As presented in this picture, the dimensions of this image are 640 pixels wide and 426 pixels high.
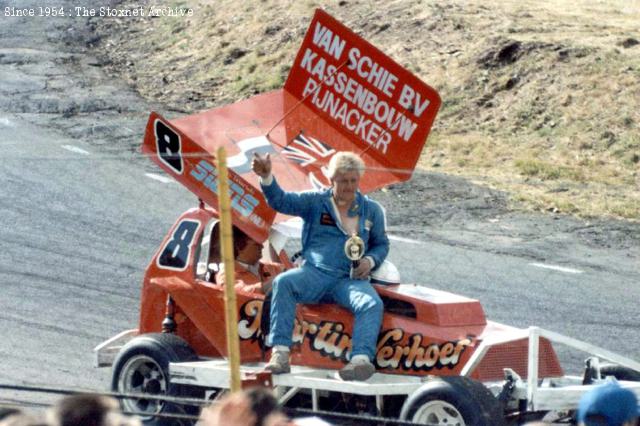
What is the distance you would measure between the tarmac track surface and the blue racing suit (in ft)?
7.95

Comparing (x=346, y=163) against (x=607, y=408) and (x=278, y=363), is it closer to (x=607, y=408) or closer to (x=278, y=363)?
(x=278, y=363)

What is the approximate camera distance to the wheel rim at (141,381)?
9070 millimetres

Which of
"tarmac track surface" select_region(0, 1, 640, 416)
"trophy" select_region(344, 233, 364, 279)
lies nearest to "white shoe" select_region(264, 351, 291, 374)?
"trophy" select_region(344, 233, 364, 279)

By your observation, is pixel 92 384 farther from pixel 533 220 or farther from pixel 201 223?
pixel 533 220

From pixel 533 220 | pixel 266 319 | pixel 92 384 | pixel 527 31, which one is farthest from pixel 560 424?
pixel 527 31

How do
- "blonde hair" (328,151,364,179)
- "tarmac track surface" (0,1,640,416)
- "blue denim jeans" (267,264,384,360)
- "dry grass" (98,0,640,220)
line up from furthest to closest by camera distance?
"dry grass" (98,0,640,220) < "tarmac track surface" (0,1,640,416) < "blonde hair" (328,151,364,179) < "blue denim jeans" (267,264,384,360)

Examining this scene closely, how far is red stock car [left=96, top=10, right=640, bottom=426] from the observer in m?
8.21

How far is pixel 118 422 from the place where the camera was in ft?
16.1

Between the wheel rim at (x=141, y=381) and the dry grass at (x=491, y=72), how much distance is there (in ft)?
26.0

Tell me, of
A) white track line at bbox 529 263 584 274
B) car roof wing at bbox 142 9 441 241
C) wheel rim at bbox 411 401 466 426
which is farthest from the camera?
white track line at bbox 529 263 584 274

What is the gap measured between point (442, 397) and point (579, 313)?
4.97 m

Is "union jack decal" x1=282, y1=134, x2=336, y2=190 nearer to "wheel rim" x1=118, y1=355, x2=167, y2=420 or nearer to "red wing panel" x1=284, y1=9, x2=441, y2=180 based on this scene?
"red wing panel" x1=284, y1=9, x2=441, y2=180

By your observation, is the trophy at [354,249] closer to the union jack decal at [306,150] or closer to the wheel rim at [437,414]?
the wheel rim at [437,414]

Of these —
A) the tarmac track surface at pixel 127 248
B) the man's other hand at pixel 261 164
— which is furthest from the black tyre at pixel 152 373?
the man's other hand at pixel 261 164
